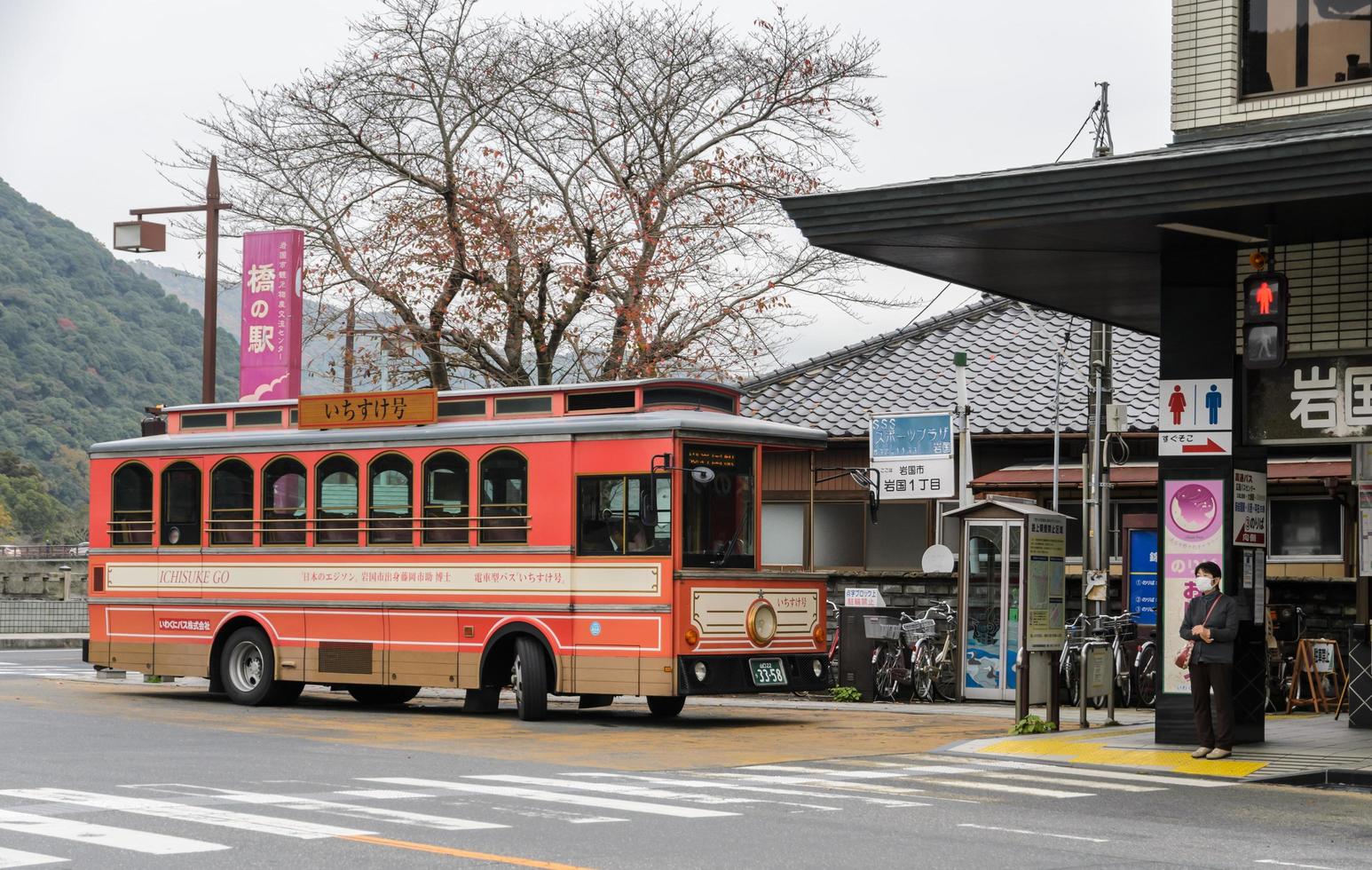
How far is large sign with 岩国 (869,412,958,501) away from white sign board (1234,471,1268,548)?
707 centimetres

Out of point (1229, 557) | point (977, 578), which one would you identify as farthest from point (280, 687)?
point (1229, 557)

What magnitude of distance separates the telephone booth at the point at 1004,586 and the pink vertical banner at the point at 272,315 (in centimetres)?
1005

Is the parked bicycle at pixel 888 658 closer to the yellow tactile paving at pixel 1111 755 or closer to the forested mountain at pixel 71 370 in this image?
the yellow tactile paving at pixel 1111 755

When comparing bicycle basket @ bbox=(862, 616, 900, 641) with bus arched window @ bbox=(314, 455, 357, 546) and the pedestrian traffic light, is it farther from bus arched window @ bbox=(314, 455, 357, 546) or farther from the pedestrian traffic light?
the pedestrian traffic light

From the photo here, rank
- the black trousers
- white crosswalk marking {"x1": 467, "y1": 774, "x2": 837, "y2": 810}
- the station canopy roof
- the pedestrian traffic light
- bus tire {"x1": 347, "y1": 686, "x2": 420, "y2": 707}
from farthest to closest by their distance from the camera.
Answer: bus tire {"x1": 347, "y1": 686, "x2": 420, "y2": 707}, the black trousers, the pedestrian traffic light, the station canopy roof, white crosswalk marking {"x1": 467, "y1": 774, "x2": 837, "y2": 810}

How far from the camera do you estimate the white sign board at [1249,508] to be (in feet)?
50.7

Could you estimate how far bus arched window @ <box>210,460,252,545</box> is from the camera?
21.7 metres

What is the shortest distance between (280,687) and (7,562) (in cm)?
4755

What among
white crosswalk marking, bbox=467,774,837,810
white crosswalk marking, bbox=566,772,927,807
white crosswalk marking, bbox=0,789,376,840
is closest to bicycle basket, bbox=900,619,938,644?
white crosswalk marking, bbox=566,772,927,807

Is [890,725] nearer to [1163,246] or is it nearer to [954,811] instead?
[1163,246]

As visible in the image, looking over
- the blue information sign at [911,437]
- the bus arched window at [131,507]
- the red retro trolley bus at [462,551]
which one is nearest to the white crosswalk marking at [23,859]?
the red retro trolley bus at [462,551]

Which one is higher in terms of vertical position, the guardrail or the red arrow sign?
the red arrow sign

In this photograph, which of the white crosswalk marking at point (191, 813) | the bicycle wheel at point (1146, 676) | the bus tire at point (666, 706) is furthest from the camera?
the bicycle wheel at point (1146, 676)

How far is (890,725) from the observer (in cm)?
1927
